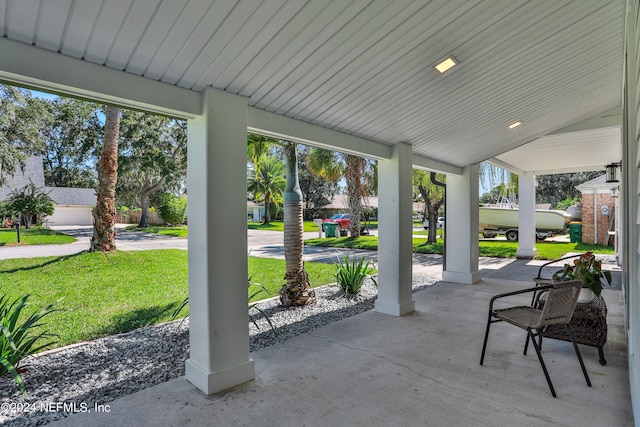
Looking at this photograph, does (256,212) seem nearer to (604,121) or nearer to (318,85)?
(604,121)

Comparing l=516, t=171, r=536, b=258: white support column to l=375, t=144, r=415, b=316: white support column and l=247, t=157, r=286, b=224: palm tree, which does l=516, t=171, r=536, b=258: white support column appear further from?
l=247, t=157, r=286, b=224: palm tree

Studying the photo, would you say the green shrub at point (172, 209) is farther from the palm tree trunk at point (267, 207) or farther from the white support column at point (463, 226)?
the palm tree trunk at point (267, 207)

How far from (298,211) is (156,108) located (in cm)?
299

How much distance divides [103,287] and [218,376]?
441 centimetres

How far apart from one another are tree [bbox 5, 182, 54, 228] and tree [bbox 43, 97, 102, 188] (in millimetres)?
1276

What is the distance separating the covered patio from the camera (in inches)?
75.6

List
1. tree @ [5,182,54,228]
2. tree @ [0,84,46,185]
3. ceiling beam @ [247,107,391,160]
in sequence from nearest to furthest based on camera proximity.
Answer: ceiling beam @ [247,107,391,160] < tree @ [5,182,54,228] < tree @ [0,84,46,185]

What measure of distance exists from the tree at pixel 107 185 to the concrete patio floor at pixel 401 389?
16.6 feet

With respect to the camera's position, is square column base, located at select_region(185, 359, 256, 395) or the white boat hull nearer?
square column base, located at select_region(185, 359, 256, 395)

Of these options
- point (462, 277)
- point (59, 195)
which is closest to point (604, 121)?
point (462, 277)

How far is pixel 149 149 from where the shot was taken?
9.24 m

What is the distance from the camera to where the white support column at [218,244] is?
8.54 ft

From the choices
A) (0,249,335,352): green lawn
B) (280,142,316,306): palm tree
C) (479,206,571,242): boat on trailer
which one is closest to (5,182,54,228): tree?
(0,249,335,352): green lawn

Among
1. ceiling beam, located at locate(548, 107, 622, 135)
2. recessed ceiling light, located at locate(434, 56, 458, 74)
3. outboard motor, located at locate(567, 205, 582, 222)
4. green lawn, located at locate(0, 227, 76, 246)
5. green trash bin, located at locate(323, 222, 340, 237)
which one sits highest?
ceiling beam, located at locate(548, 107, 622, 135)
